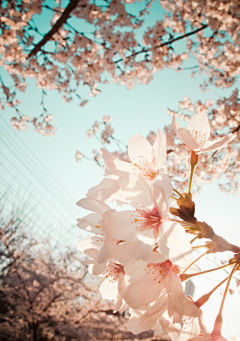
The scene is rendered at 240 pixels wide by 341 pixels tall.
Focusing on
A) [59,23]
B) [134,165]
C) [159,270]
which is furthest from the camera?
[59,23]

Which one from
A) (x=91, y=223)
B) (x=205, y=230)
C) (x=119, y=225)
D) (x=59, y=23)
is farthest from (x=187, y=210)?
(x=59, y=23)

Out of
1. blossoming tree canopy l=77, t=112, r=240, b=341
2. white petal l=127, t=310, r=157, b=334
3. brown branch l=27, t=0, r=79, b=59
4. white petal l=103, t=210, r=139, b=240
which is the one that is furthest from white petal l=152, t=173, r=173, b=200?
brown branch l=27, t=0, r=79, b=59

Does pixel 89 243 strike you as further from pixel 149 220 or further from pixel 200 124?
pixel 200 124

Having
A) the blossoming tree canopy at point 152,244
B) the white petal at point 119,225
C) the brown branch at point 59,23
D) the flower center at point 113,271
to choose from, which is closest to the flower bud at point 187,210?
the blossoming tree canopy at point 152,244

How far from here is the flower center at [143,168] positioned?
26.6 inches

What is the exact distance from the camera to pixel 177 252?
466 millimetres

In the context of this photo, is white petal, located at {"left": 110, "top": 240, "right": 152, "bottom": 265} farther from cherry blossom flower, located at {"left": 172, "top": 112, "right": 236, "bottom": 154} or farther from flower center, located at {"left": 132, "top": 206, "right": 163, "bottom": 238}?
cherry blossom flower, located at {"left": 172, "top": 112, "right": 236, "bottom": 154}

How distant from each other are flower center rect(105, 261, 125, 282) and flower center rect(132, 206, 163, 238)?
17 cm

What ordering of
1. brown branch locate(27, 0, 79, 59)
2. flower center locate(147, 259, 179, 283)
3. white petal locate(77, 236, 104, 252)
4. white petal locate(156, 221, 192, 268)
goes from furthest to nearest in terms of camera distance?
brown branch locate(27, 0, 79, 59) < white petal locate(77, 236, 104, 252) < flower center locate(147, 259, 179, 283) < white petal locate(156, 221, 192, 268)

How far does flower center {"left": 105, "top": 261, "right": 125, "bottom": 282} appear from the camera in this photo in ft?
2.14

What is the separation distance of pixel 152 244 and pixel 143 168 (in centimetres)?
25

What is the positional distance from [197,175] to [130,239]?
4.25 meters

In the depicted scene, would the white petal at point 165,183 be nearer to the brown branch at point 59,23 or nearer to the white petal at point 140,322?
the white petal at point 140,322

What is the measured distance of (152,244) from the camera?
19.3 inches
